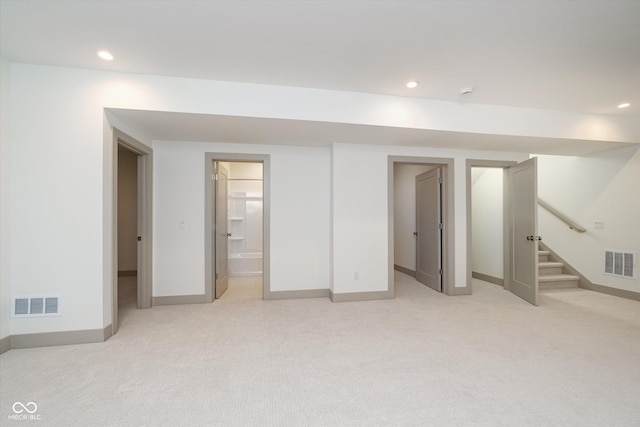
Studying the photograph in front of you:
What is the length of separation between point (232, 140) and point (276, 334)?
2617 millimetres

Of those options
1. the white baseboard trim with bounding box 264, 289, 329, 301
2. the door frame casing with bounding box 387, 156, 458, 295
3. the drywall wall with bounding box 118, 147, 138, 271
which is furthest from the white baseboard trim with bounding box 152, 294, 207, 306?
the door frame casing with bounding box 387, 156, 458, 295

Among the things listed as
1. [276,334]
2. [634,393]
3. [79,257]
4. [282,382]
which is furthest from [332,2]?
[634,393]

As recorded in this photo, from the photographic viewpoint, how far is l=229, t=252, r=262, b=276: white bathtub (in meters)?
5.70

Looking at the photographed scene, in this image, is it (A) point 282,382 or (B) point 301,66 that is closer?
(A) point 282,382

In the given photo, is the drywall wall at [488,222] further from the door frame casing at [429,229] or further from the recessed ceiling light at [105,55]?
the recessed ceiling light at [105,55]

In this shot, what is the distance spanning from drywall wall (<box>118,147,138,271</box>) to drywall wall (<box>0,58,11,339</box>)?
332 cm

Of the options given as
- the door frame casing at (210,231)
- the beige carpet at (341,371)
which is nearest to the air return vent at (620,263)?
the beige carpet at (341,371)

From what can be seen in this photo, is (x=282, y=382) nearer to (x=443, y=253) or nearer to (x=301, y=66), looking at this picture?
(x=301, y=66)

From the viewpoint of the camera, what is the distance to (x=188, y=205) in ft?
12.4

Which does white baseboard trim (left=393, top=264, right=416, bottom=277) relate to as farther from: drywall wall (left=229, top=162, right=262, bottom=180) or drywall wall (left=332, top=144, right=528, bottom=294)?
drywall wall (left=229, top=162, right=262, bottom=180)

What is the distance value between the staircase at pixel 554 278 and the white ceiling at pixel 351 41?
3009 millimetres

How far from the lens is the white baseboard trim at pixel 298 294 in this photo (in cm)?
395

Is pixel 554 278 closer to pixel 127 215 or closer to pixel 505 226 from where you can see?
pixel 505 226

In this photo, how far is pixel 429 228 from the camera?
4789 millimetres
